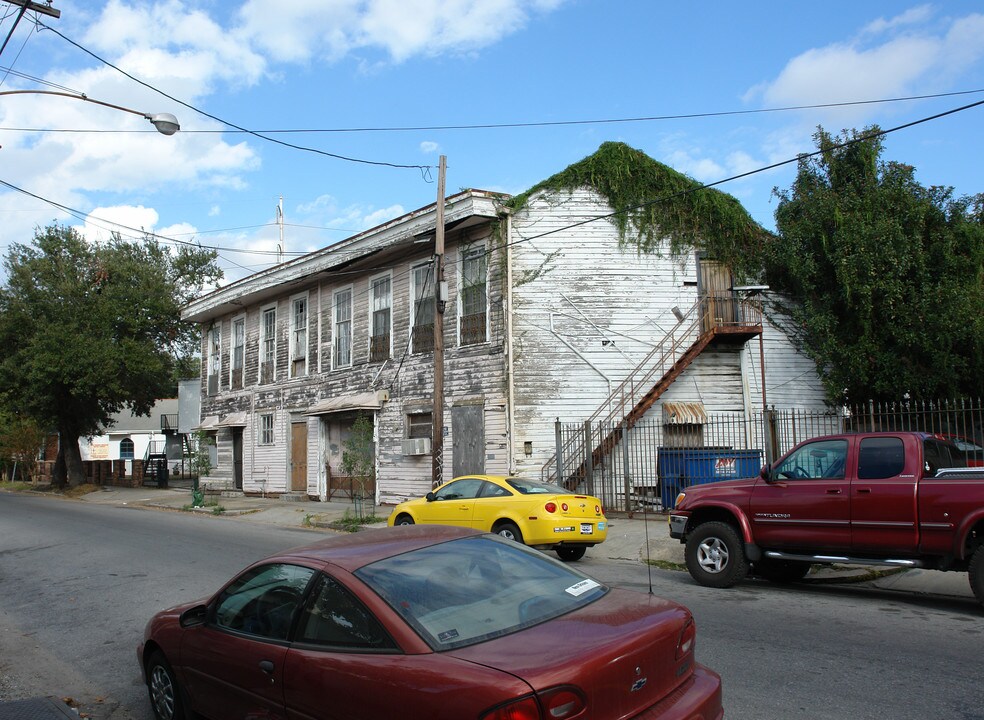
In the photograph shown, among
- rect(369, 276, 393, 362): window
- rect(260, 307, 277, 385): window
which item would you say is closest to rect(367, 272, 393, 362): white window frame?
rect(369, 276, 393, 362): window

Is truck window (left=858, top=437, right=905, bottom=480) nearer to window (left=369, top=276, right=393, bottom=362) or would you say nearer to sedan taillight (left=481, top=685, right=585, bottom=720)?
sedan taillight (left=481, top=685, right=585, bottom=720)

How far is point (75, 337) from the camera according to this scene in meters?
31.2

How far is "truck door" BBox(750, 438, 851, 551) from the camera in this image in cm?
902

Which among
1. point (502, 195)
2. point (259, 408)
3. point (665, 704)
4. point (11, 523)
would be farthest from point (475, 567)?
point (259, 408)

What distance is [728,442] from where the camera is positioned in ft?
63.9

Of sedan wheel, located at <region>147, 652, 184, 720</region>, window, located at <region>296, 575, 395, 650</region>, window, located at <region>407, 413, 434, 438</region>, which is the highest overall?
window, located at <region>407, 413, 434, 438</region>

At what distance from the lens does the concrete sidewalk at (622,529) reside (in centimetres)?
1046

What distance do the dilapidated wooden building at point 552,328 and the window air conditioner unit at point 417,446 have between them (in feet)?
0.13

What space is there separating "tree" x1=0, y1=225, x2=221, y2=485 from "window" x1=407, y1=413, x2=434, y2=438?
618 inches

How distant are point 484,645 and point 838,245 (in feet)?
61.7

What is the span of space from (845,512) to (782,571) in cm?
195

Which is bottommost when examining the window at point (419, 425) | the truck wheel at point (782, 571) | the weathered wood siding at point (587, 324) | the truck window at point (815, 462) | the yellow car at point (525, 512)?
→ the truck wheel at point (782, 571)

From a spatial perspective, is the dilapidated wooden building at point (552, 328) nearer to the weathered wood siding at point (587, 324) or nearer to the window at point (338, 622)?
the weathered wood siding at point (587, 324)

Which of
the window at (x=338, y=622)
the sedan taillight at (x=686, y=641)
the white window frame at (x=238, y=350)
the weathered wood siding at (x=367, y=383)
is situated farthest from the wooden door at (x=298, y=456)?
the sedan taillight at (x=686, y=641)
